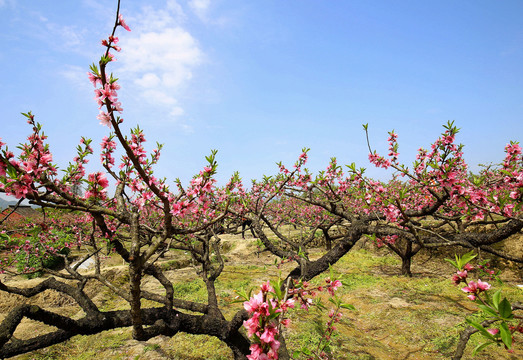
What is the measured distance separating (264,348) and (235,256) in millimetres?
15923

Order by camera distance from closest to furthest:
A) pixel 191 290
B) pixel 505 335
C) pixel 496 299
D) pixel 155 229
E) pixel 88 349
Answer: pixel 505 335, pixel 496 299, pixel 155 229, pixel 88 349, pixel 191 290

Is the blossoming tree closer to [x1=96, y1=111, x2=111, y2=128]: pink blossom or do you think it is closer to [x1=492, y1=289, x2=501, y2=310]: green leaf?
[x1=96, y1=111, x2=111, y2=128]: pink blossom

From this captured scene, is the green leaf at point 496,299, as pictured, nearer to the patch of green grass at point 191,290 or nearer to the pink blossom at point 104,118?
the pink blossom at point 104,118

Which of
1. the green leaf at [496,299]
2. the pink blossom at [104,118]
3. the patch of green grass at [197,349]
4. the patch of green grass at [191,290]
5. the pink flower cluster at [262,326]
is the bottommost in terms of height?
the patch of green grass at [197,349]

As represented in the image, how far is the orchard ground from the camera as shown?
541 centimetres

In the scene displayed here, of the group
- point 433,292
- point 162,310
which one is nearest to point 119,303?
point 162,310

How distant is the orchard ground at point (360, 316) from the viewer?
5410mm

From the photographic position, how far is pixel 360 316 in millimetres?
7543

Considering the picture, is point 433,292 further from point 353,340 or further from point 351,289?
point 353,340

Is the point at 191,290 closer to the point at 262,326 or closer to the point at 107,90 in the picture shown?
the point at 262,326

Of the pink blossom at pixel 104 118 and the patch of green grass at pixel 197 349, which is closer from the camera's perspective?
the pink blossom at pixel 104 118

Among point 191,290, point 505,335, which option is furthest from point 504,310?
point 191,290

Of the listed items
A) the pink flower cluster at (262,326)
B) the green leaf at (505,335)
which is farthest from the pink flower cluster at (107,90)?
the green leaf at (505,335)

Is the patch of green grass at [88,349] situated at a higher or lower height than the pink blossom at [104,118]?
lower
